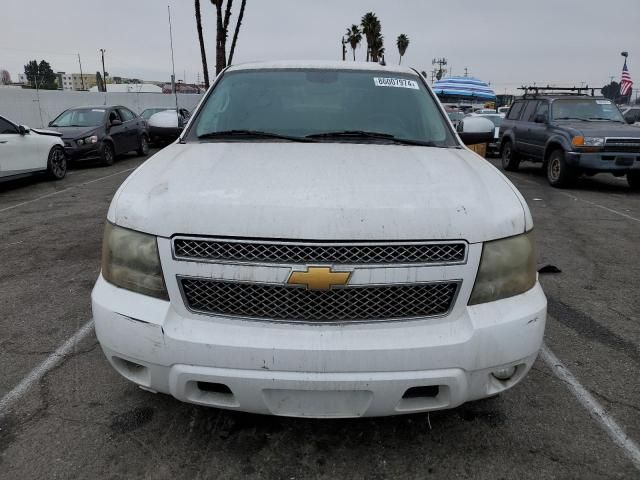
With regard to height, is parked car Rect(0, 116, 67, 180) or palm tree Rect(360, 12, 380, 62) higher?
palm tree Rect(360, 12, 380, 62)

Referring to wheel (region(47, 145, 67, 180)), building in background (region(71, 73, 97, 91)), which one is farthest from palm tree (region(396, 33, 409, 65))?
building in background (region(71, 73, 97, 91))

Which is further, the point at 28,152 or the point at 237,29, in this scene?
the point at 237,29

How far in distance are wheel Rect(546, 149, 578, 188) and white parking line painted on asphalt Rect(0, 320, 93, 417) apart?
30.1 ft

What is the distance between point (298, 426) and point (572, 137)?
9069mm

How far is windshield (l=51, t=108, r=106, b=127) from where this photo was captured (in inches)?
513

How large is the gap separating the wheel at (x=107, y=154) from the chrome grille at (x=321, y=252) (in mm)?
12062

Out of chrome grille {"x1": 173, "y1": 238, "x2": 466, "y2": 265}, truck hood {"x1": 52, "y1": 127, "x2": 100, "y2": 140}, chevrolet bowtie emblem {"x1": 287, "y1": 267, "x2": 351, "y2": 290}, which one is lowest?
truck hood {"x1": 52, "y1": 127, "x2": 100, "y2": 140}

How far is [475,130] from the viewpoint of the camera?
3.93 meters

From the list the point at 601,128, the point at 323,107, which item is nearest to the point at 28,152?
the point at 323,107

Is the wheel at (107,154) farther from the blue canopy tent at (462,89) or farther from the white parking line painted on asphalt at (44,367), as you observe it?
the blue canopy tent at (462,89)

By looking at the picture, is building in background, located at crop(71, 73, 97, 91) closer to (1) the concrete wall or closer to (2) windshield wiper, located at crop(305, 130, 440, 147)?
(1) the concrete wall

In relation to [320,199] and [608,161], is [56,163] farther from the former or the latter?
[608,161]

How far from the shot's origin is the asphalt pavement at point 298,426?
219 centimetres

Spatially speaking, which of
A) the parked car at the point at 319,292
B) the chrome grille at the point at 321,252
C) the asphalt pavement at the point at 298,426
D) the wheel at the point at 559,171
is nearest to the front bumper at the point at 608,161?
the wheel at the point at 559,171
